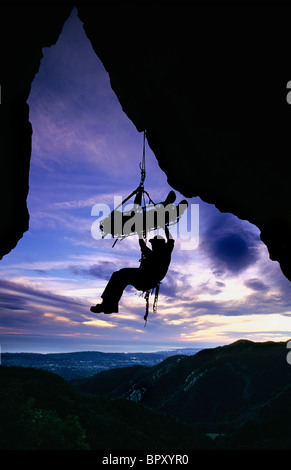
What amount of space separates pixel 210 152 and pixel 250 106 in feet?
6.65

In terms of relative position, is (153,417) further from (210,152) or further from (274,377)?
(210,152)

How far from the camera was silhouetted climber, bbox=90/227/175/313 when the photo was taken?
20.6 ft

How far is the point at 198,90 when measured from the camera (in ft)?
23.7

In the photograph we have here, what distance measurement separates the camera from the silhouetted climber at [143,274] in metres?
6.28

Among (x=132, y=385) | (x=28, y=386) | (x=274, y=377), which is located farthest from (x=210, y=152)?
(x=132, y=385)

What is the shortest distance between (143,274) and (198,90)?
17.2ft

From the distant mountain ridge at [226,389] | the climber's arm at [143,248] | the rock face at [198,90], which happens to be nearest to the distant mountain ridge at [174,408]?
the distant mountain ridge at [226,389]

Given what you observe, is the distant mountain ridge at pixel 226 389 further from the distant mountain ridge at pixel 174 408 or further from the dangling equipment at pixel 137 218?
the dangling equipment at pixel 137 218

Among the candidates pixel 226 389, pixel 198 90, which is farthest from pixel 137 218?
pixel 226 389

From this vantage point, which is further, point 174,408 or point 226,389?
point 174,408

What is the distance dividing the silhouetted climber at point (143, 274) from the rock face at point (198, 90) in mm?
3841

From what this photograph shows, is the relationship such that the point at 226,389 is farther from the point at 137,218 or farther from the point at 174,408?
the point at 137,218
